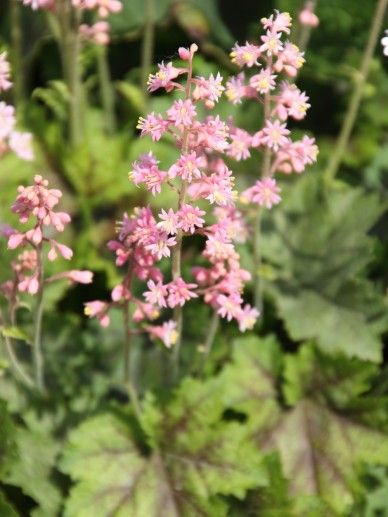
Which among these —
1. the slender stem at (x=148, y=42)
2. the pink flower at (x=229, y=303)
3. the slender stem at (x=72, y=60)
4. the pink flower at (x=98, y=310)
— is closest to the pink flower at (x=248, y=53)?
the pink flower at (x=229, y=303)

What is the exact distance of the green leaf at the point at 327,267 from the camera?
2.78 meters

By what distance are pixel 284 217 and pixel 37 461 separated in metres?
1.36

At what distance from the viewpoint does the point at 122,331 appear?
9.59 feet

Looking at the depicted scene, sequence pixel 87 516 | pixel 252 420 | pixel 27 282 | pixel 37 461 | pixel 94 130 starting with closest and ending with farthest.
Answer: pixel 27 282 < pixel 87 516 < pixel 37 461 < pixel 252 420 < pixel 94 130

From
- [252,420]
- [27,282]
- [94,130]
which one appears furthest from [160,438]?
[94,130]

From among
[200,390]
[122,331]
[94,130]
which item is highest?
[94,130]

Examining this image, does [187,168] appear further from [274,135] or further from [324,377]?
[324,377]

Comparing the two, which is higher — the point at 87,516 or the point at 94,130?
the point at 94,130

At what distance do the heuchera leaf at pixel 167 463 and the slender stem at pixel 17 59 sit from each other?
65.4 inches

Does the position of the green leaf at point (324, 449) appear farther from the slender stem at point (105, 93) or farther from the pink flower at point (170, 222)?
the slender stem at point (105, 93)

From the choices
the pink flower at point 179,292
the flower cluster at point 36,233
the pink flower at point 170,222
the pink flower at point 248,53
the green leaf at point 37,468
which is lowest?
the green leaf at point 37,468

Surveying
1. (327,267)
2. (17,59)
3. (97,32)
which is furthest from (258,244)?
(17,59)

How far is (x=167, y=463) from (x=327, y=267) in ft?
3.35

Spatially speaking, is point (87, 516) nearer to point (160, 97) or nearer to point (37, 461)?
point (37, 461)
